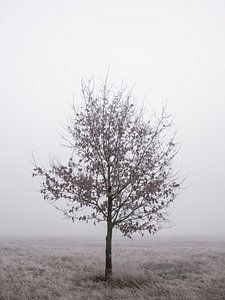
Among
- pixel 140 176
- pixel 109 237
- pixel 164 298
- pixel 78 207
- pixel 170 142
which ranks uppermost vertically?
pixel 170 142

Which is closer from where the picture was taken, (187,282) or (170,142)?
(187,282)

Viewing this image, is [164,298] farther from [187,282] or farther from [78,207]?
[78,207]

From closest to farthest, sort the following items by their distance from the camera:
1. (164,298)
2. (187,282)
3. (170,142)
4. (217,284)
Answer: (164,298) → (217,284) → (187,282) → (170,142)

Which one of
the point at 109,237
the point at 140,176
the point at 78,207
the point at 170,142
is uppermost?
the point at 170,142

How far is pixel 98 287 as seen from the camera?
526 inches

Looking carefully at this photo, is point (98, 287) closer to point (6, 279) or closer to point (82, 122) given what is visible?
point (6, 279)

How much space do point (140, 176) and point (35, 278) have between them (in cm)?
615

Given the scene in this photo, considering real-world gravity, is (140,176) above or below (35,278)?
above

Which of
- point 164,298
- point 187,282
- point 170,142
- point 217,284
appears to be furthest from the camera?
point 170,142

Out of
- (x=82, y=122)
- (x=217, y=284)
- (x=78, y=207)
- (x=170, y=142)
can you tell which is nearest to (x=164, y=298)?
(x=217, y=284)

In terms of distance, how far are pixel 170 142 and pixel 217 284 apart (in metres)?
5.82

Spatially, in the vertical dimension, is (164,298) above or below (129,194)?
below

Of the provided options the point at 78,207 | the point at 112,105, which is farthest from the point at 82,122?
the point at 78,207

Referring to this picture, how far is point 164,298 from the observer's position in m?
11.3
